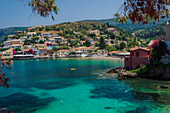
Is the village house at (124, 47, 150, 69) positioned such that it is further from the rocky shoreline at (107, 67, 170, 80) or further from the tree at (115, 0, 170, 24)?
the tree at (115, 0, 170, 24)

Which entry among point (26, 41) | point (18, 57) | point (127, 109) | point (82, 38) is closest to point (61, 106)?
point (127, 109)

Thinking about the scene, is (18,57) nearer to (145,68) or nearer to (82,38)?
(82,38)

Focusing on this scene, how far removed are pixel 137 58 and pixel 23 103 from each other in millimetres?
29748

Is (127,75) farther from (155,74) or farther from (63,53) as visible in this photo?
(63,53)

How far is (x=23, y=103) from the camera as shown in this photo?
20.5 meters

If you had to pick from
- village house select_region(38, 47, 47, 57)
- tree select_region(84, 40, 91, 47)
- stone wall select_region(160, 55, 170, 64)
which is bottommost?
stone wall select_region(160, 55, 170, 64)

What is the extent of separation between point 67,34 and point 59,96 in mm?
171502

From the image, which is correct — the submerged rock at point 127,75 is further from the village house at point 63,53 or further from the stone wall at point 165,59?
the village house at point 63,53

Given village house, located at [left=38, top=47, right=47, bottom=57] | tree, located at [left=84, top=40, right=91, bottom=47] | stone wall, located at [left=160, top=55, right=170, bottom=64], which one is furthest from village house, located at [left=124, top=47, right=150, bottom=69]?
tree, located at [left=84, top=40, right=91, bottom=47]

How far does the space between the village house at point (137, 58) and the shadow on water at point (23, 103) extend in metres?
25.6

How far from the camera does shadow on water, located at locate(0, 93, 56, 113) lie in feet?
60.7

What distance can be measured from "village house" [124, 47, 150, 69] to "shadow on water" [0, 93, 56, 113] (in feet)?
83.9

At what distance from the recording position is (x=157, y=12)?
1020 centimetres

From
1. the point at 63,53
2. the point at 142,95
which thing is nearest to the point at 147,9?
the point at 142,95
